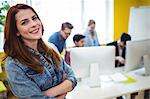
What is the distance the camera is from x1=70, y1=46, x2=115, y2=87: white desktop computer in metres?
2.40

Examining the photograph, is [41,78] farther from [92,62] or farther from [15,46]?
[92,62]

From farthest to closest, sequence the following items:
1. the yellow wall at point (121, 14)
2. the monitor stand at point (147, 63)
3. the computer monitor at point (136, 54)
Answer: the yellow wall at point (121, 14)
the monitor stand at point (147, 63)
the computer monitor at point (136, 54)

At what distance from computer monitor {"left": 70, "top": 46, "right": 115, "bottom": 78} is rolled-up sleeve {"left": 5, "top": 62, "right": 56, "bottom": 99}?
45.3 inches

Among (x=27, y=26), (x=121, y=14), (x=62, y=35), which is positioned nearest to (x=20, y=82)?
(x=27, y=26)

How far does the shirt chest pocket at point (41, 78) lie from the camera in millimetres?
1270

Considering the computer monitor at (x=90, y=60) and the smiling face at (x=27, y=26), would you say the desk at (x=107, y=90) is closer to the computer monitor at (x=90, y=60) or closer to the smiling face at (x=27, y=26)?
the computer monitor at (x=90, y=60)

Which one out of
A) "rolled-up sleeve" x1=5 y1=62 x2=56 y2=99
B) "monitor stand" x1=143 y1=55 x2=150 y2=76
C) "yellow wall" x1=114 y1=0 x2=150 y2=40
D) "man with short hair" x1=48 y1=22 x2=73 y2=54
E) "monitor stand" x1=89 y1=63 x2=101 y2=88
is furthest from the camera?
"yellow wall" x1=114 y1=0 x2=150 y2=40

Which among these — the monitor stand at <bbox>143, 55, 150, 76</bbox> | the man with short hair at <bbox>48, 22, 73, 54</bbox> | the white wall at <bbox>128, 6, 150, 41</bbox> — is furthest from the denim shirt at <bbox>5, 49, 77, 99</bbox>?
the white wall at <bbox>128, 6, 150, 41</bbox>

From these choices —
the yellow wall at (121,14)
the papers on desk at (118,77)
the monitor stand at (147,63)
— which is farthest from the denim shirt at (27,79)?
the yellow wall at (121,14)

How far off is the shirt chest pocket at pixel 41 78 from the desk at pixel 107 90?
3.23 ft

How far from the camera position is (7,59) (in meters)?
1.26

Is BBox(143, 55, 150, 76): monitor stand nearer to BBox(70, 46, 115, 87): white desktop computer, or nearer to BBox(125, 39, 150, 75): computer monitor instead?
BBox(125, 39, 150, 75): computer monitor

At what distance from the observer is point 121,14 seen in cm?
602

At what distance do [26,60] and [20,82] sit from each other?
12 centimetres
